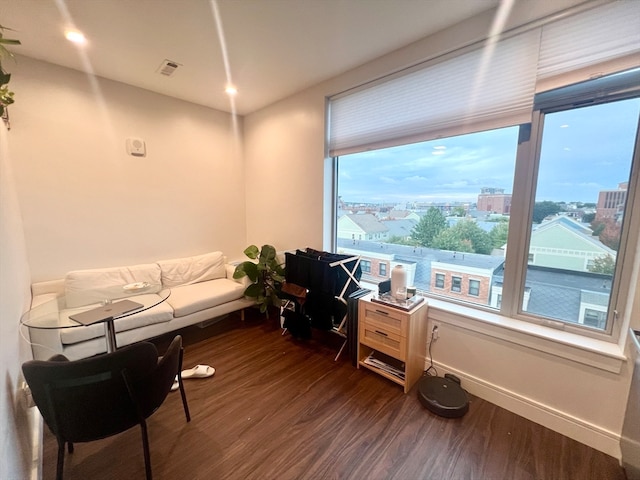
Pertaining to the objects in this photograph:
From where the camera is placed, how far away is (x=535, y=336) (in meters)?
1.82

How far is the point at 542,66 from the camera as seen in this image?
5.76 ft

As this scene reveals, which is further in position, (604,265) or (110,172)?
(110,172)

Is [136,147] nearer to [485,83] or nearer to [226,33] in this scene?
[226,33]

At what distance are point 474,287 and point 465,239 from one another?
42 centimetres

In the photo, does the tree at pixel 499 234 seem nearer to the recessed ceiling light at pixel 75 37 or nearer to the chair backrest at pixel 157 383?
the chair backrest at pixel 157 383

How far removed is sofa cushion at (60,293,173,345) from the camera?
1962 mm

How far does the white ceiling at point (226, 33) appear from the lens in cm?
184

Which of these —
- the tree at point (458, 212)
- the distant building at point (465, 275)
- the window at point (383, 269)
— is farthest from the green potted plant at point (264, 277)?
the tree at point (458, 212)

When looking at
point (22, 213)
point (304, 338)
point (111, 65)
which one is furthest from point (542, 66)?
point (22, 213)

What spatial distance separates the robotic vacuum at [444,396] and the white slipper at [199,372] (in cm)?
178

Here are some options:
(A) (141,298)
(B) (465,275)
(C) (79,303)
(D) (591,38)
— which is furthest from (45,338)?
(D) (591,38)

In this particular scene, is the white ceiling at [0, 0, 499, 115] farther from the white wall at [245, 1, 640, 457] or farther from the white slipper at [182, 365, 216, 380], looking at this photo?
the white slipper at [182, 365, 216, 380]

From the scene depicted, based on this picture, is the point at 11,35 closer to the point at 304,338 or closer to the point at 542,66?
the point at 304,338

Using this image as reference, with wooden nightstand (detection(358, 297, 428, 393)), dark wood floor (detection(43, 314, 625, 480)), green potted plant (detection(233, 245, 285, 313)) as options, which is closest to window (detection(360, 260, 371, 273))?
wooden nightstand (detection(358, 297, 428, 393))
